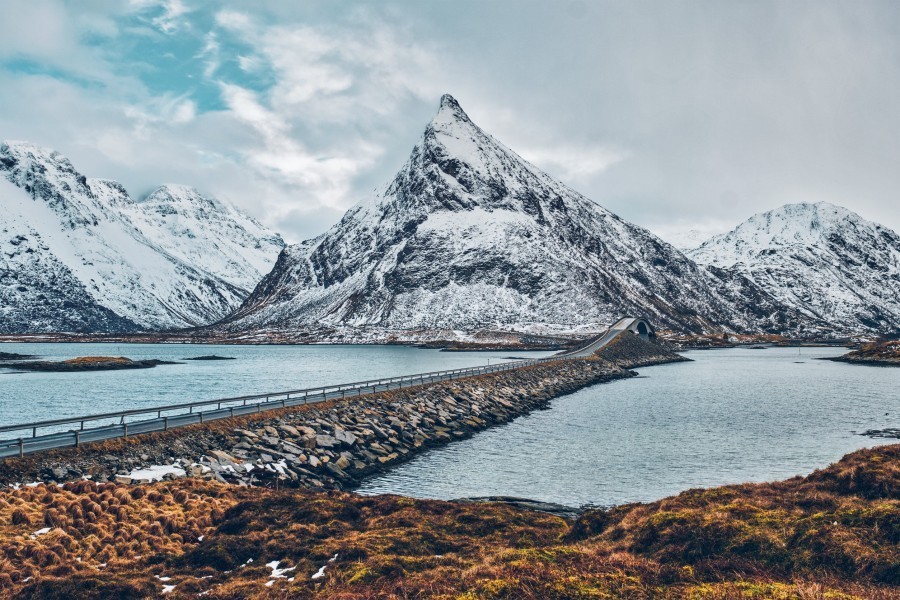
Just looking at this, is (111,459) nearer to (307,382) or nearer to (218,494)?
(218,494)

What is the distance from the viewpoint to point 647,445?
49188 mm

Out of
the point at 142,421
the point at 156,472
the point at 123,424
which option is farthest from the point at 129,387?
the point at 156,472

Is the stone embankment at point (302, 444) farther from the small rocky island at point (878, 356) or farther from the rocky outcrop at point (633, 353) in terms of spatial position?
the small rocky island at point (878, 356)

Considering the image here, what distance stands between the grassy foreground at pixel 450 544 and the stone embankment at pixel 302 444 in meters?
4.56

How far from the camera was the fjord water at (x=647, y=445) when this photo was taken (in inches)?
1421

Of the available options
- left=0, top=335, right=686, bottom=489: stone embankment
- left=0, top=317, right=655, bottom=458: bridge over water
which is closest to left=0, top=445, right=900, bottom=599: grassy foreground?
left=0, top=335, right=686, bottom=489: stone embankment

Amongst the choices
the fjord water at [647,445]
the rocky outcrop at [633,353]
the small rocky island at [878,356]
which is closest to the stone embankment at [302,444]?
the fjord water at [647,445]

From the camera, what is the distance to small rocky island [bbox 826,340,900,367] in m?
151

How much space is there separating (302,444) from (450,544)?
21.7 metres

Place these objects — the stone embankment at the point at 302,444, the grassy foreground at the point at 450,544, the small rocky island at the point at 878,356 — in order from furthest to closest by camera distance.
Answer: the small rocky island at the point at 878,356
the stone embankment at the point at 302,444
the grassy foreground at the point at 450,544

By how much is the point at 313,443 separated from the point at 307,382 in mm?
60323

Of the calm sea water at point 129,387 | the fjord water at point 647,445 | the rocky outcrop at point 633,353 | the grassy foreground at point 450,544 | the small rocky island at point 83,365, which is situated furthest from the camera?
the rocky outcrop at point 633,353

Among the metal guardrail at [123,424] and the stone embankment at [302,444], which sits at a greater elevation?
the metal guardrail at [123,424]

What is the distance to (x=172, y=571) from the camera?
18594 mm
